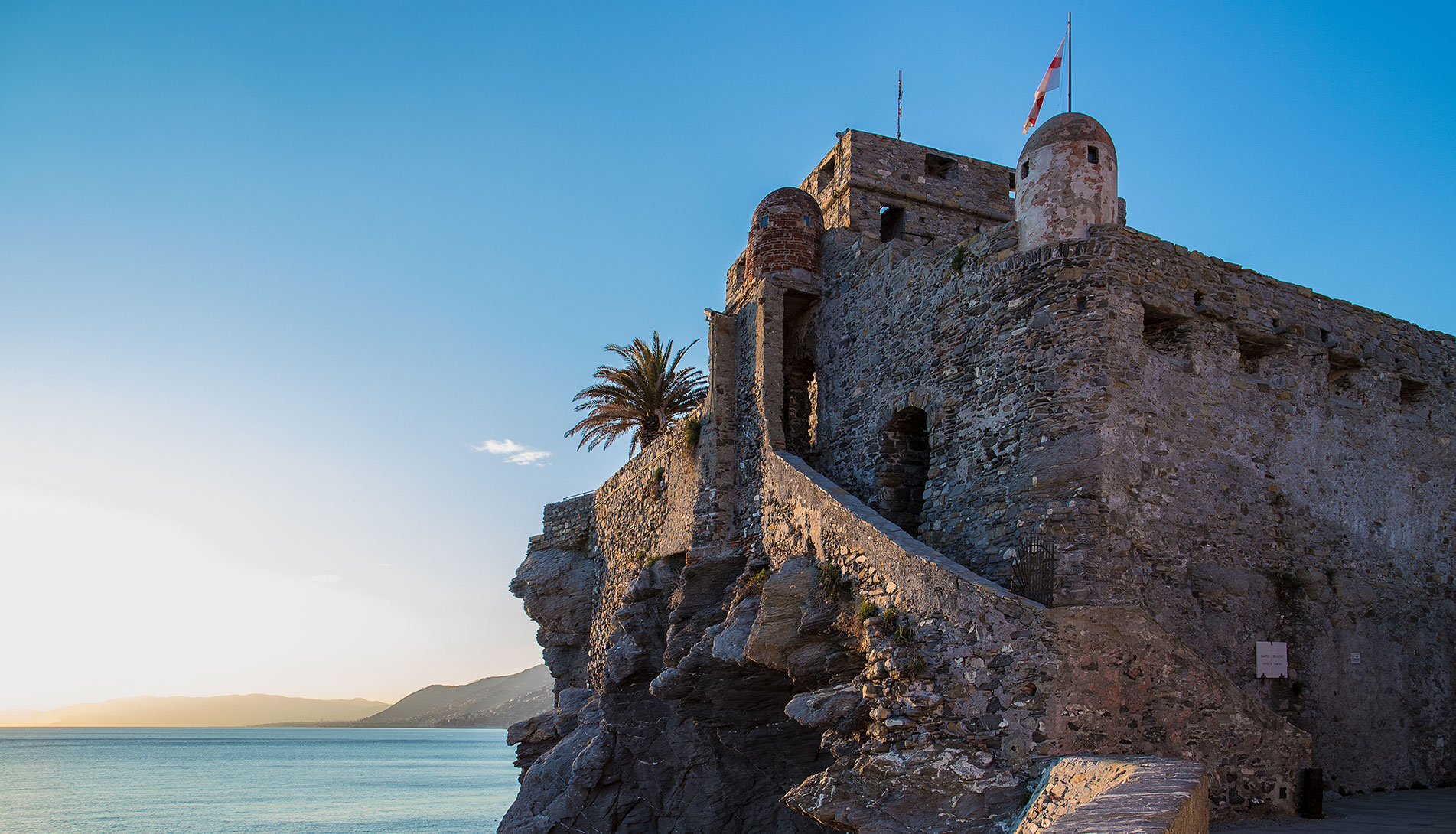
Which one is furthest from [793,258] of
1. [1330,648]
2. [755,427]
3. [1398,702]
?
[1398,702]

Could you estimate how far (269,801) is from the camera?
52.1m

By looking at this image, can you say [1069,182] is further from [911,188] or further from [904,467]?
[911,188]

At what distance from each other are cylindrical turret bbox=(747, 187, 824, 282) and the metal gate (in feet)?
23.3

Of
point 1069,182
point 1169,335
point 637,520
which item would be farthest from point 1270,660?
point 637,520

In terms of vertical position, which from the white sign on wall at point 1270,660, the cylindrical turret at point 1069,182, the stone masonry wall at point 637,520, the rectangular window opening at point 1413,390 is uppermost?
the cylindrical turret at point 1069,182

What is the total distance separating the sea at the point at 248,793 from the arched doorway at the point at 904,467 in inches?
985

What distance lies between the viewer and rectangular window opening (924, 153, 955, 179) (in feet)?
66.2

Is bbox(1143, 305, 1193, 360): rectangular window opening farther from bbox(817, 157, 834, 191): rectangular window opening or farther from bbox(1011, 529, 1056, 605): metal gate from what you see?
bbox(817, 157, 834, 191): rectangular window opening

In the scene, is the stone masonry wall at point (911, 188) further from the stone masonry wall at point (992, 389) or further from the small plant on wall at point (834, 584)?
the small plant on wall at point (834, 584)

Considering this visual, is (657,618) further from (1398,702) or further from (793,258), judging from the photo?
(1398,702)

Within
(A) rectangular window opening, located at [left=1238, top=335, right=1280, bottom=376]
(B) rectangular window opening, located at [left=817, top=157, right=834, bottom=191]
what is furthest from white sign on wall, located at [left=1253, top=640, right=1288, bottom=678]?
(B) rectangular window opening, located at [left=817, top=157, right=834, bottom=191]

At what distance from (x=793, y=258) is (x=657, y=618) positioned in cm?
673

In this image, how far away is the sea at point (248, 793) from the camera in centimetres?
4159

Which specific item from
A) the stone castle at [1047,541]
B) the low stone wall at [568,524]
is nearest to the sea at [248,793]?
the low stone wall at [568,524]
